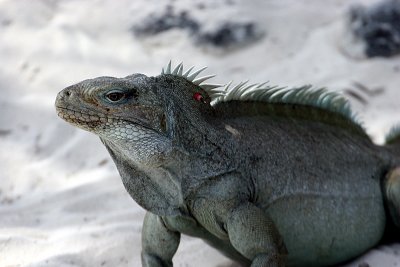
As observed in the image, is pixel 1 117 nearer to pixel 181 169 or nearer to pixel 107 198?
pixel 107 198

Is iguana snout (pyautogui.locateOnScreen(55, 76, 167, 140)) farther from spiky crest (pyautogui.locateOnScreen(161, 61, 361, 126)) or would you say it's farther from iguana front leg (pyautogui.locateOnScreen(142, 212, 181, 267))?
iguana front leg (pyautogui.locateOnScreen(142, 212, 181, 267))

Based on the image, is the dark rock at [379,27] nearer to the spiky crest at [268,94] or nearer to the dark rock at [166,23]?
the dark rock at [166,23]

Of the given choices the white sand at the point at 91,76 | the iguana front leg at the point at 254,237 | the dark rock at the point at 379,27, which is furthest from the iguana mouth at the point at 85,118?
the dark rock at the point at 379,27

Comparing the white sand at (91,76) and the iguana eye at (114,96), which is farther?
the white sand at (91,76)

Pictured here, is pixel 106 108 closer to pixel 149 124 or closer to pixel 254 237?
pixel 149 124

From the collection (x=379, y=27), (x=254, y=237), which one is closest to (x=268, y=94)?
(x=254, y=237)

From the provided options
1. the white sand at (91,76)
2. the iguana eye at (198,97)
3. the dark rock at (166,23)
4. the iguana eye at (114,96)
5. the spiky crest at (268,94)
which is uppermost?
the iguana eye at (114,96)

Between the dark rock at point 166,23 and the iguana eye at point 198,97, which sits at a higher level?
the iguana eye at point 198,97
